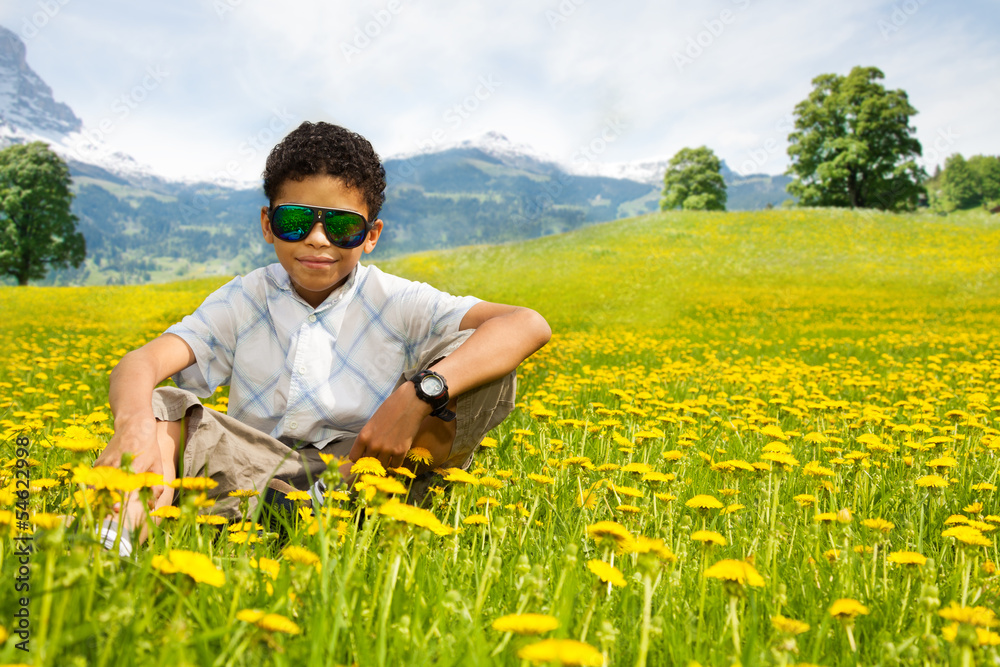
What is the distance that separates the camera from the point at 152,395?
181 cm

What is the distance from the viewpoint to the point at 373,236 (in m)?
2.53

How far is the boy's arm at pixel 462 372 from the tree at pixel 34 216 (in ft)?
170

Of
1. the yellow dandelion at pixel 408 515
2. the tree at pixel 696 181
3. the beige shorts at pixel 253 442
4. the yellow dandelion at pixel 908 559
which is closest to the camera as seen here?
the yellow dandelion at pixel 408 515

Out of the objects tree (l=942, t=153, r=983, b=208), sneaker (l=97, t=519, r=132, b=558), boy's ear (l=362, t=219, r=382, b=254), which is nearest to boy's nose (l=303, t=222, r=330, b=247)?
boy's ear (l=362, t=219, r=382, b=254)

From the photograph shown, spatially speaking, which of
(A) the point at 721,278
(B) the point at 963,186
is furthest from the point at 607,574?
(B) the point at 963,186

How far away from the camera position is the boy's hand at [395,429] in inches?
75.8

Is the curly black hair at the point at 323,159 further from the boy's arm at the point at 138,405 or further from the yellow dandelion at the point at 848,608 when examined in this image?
the yellow dandelion at the point at 848,608

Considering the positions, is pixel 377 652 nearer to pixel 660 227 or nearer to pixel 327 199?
pixel 327 199

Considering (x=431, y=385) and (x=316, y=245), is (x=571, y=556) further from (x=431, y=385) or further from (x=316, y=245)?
(x=316, y=245)

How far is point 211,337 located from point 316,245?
0.59 metres

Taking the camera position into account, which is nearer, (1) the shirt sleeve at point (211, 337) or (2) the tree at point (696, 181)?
(1) the shirt sleeve at point (211, 337)

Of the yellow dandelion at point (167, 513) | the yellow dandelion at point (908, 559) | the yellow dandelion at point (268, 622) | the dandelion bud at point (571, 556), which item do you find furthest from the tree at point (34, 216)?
the yellow dandelion at point (908, 559)

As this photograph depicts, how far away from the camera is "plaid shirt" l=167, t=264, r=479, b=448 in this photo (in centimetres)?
229

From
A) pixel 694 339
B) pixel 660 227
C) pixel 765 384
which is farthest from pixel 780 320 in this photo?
pixel 660 227
